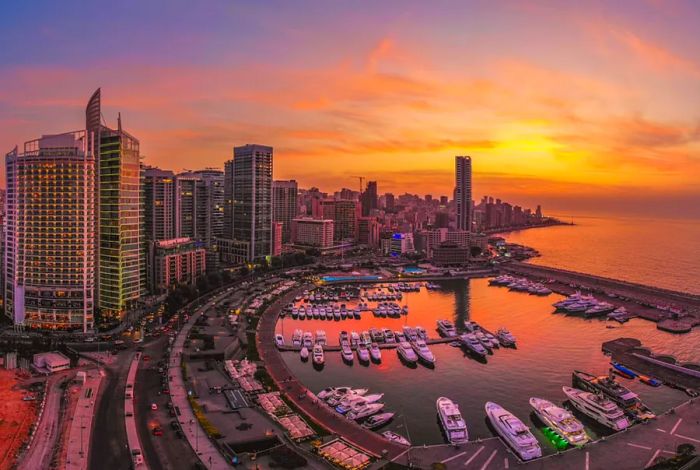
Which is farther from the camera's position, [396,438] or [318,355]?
[318,355]

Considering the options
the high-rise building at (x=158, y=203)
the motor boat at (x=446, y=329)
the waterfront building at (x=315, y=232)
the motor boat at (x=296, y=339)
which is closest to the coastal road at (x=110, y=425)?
the motor boat at (x=296, y=339)

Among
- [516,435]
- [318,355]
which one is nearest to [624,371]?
[516,435]

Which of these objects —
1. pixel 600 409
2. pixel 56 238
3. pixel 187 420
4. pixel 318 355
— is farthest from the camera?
pixel 56 238

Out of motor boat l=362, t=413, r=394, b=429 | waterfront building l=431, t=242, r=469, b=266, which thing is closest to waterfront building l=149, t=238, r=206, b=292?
motor boat l=362, t=413, r=394, b=429

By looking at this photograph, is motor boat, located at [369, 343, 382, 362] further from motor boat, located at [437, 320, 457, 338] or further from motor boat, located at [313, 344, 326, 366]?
motor boat, located at [437, 320, 457, 338]

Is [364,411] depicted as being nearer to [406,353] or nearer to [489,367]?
[406,353]

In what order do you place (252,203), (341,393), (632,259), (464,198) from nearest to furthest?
(341,393) → (252,203) → (632,259) → (464,198)
